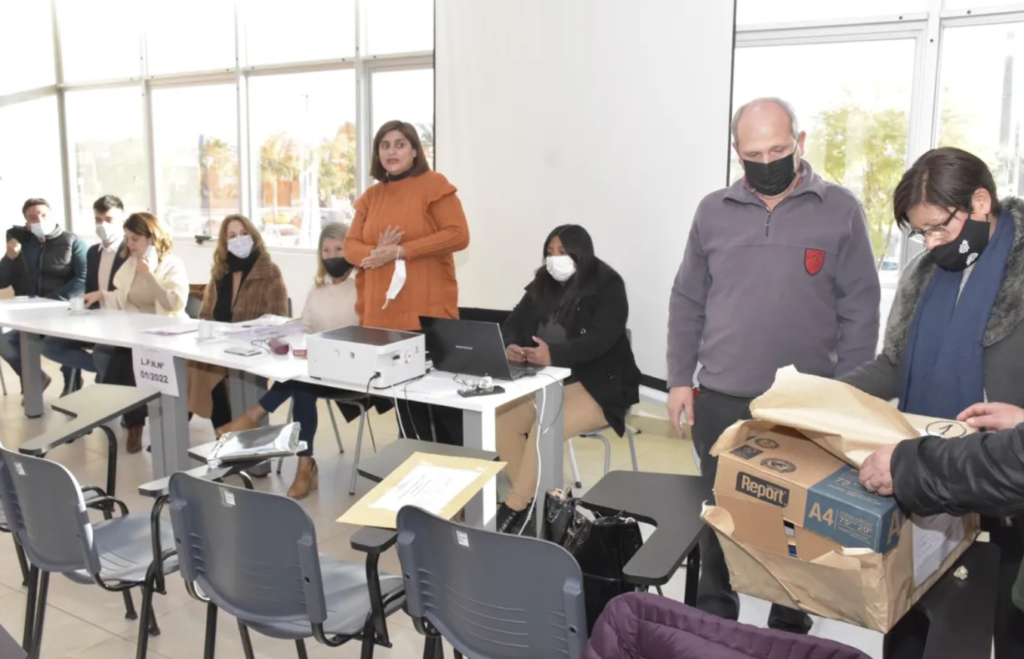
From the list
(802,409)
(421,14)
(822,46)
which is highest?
(421,14)

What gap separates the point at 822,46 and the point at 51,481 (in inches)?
155

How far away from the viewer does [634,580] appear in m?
1.48

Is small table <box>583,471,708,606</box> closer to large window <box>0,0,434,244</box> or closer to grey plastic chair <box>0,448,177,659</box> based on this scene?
grey plastic chair <box>0,448,177,659</box>

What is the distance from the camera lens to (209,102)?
697 centimetres

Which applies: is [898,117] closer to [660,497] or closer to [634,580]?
[660,497]

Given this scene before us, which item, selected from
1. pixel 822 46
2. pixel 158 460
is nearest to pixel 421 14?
pixel 822 46

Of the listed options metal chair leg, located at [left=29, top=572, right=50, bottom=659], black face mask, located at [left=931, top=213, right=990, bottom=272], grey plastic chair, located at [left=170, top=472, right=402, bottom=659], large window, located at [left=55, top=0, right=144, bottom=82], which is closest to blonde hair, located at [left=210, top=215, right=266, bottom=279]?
metal chair leg, located at [left=29, top=572, right=50, bottom=659]

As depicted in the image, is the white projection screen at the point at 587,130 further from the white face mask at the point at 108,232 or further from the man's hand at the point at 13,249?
the man's hand at the point at 13,249

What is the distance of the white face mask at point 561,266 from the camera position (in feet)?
11.1

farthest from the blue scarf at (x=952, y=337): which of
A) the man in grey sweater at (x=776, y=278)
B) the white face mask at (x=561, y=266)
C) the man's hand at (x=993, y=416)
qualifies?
the white face mask at (x=561, y=266)

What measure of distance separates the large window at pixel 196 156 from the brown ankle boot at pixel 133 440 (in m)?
2.90

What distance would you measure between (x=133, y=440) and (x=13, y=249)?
1.90 meters

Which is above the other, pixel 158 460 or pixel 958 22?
pixel 958 22

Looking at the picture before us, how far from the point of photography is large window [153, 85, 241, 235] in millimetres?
6871
